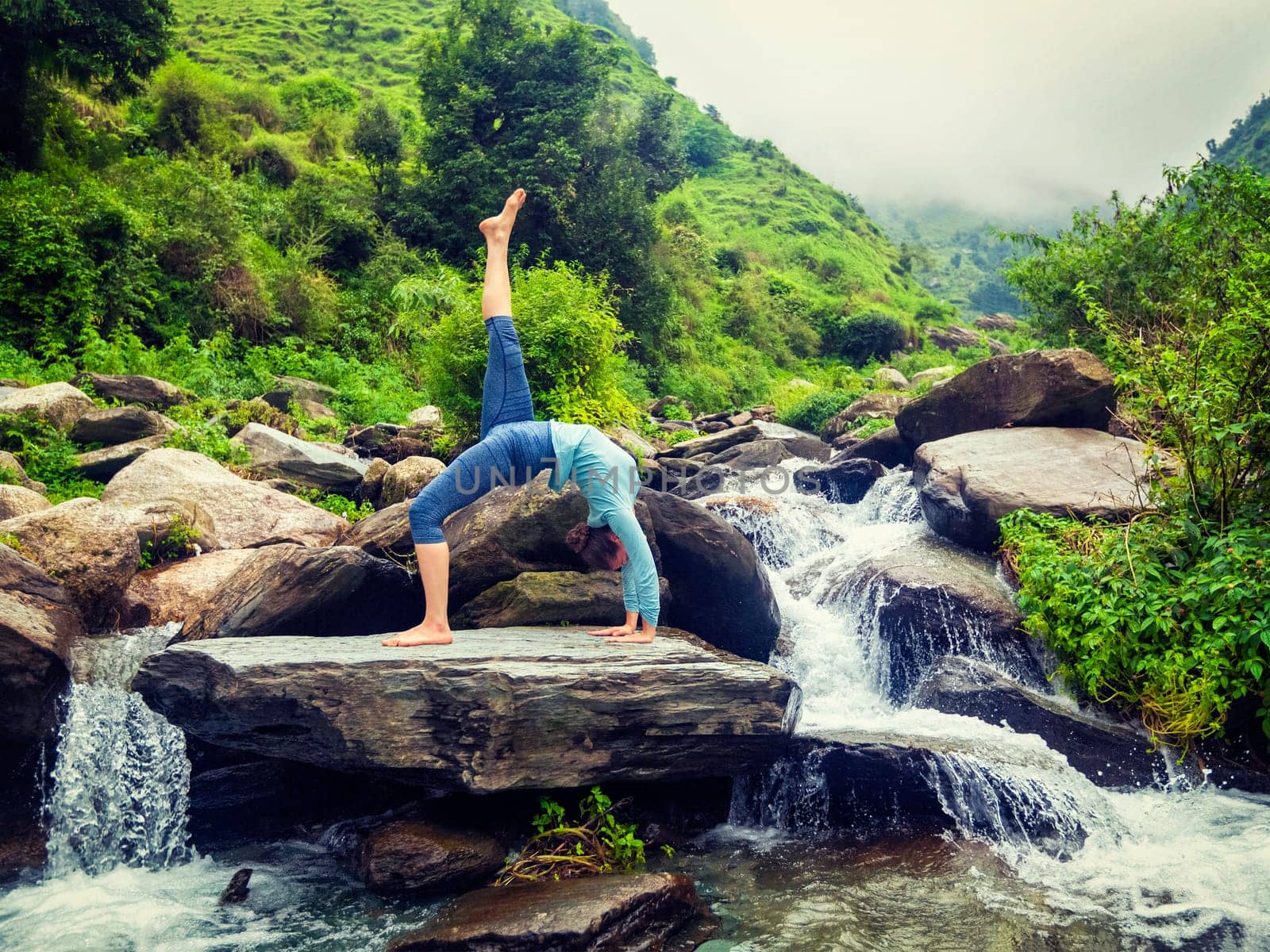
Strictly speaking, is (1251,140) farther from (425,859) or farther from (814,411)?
(425,859)

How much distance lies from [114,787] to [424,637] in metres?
2.56

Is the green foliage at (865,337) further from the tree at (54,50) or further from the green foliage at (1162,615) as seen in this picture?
the green foliage at (1162,615)

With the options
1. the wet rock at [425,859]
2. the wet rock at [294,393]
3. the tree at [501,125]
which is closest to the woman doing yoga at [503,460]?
the wet rock at [425,859]

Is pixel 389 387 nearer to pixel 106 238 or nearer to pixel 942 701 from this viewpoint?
pixel 106 238

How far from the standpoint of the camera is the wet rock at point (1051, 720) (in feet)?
22.7

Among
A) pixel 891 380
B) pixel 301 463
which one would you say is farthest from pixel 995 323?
pixel 301 463

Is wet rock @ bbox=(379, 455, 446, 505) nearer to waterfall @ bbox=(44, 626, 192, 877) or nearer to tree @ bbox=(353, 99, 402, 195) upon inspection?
waterfall @ bbox=(44, 626, 192, 877)

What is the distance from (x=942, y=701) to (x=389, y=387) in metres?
14.2

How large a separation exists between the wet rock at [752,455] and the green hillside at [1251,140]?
37708mm

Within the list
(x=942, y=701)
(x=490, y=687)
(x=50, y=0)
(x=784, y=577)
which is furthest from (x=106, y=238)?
(x=942, y=701)

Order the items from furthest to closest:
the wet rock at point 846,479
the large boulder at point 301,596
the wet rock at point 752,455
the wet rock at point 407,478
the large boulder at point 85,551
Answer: the wet rock at point 752,455, the wet rock at point 846,479, the wet rock at point 407,478, the large boulder at point 85,551, the large boulder at point 301,596

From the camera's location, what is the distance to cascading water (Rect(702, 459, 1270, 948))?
530cm

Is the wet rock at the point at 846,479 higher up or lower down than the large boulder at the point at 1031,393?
lower down

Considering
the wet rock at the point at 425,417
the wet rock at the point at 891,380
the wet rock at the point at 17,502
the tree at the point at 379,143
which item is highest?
the tree at the point at 379,143
